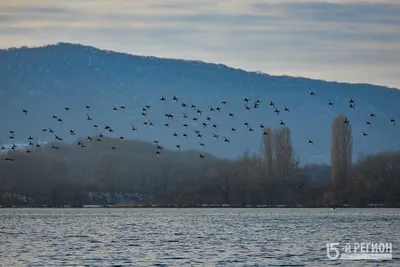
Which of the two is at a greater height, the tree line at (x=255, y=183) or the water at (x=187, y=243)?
the tree line at (x=255, y=183)

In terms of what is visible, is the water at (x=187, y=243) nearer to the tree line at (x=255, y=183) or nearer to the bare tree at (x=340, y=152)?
the tree line at (x=255, y=183)

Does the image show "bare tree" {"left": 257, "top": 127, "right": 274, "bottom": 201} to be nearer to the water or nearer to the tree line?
the tree line

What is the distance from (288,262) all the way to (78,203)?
111m

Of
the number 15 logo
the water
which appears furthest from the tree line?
the number 15 logo

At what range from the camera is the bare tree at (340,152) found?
135 m

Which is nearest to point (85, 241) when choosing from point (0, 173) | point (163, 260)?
point (163, 260)

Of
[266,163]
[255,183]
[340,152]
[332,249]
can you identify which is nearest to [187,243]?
[332,249]

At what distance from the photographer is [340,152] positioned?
136750 mm

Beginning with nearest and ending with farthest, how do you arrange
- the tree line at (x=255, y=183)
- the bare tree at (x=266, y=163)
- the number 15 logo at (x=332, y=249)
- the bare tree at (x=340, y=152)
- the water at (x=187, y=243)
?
the water at (x=187, y=243), the number 15 logo at (x=332, y=249), the tree line at (x=255, y=183), the bare tree at (x=340, y=152), the bare tree at (x=266, y=163)

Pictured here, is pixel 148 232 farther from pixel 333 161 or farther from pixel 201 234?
pixel 333 161

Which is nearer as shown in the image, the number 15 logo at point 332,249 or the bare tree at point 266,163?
the number 15 logo at point 332,249

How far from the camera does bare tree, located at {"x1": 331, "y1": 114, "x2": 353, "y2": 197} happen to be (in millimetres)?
134875

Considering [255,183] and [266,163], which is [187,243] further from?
[266,163]

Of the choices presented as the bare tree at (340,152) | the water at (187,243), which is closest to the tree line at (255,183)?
the bare tree at (340,152)
